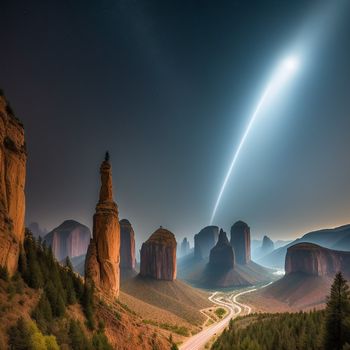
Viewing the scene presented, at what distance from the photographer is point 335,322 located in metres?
31.1

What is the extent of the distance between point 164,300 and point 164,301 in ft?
2.88

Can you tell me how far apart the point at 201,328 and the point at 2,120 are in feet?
240

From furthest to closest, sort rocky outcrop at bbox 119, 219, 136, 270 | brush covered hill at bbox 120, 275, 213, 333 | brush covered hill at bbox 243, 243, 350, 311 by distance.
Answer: rocky outcrop at bbox 119, 219, 136, 270
brush covered hill at bbox 243, 243, 350, 311
brush covered hill at bbox 120, 275, 213, 333

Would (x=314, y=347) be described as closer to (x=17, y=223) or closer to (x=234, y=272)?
(x=17, y=223)

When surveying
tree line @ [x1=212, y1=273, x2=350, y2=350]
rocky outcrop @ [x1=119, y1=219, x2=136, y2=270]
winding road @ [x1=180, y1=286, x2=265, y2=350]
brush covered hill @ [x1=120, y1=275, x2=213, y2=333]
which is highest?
rocky outcrop @ [x1=119, y1=219, x2=136, y2=270]

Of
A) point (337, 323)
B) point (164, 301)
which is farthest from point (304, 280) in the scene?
point (337, 323)

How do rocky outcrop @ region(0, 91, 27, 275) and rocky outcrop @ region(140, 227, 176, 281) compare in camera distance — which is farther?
rocky outcrop @ region(140, 227, 176, 281)

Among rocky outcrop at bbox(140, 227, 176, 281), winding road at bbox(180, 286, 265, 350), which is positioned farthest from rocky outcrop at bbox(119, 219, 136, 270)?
winding road at bbox(180, 286, 265, 350)

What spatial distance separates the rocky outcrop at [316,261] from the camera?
5517 inches

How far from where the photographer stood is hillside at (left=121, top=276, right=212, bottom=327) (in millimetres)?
77625

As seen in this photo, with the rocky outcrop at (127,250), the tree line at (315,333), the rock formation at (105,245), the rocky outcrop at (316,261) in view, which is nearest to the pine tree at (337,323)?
A: the tree line at (315,333)

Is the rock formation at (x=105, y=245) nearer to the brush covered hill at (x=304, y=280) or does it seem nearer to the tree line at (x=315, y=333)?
the tree line at (x=315, y=333)

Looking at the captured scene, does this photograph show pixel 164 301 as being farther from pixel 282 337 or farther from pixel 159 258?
pixel 282 337

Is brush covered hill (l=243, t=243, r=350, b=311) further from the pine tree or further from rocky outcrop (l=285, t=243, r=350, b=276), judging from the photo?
the pine tree
